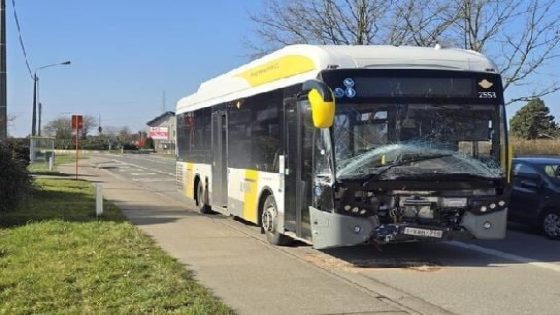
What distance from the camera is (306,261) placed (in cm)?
1036

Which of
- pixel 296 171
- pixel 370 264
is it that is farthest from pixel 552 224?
pixel 296 171

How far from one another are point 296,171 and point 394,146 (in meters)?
1.65

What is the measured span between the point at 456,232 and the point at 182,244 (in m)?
4.61

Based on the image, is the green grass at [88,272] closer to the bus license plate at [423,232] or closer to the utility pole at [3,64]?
the bus license plate at [423,232]

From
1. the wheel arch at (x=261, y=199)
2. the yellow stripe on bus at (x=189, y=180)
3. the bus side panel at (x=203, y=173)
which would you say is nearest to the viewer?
the wheel arch at (x=261, y=199)

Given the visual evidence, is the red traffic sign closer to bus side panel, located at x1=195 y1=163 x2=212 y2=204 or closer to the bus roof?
bus side panel, located at x1=195 y1=163 x2=212 y2=204

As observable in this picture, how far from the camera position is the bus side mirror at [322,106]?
29.6ft

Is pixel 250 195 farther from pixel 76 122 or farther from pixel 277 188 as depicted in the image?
pixel 76 122

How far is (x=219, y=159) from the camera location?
15.4 metres

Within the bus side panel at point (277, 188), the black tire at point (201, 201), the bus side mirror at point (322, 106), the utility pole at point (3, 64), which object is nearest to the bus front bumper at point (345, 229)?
the bus side mirror at point (322, 106)

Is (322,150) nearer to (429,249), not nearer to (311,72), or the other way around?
(311,72)

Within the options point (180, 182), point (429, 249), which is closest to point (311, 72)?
point (429, 249)

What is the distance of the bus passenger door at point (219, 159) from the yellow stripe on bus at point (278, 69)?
5.45 ft

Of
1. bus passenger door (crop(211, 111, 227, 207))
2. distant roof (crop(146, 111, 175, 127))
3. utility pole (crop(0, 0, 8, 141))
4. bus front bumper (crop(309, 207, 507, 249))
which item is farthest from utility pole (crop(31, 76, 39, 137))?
distant roof (crop(146, 111, 175, 127))
